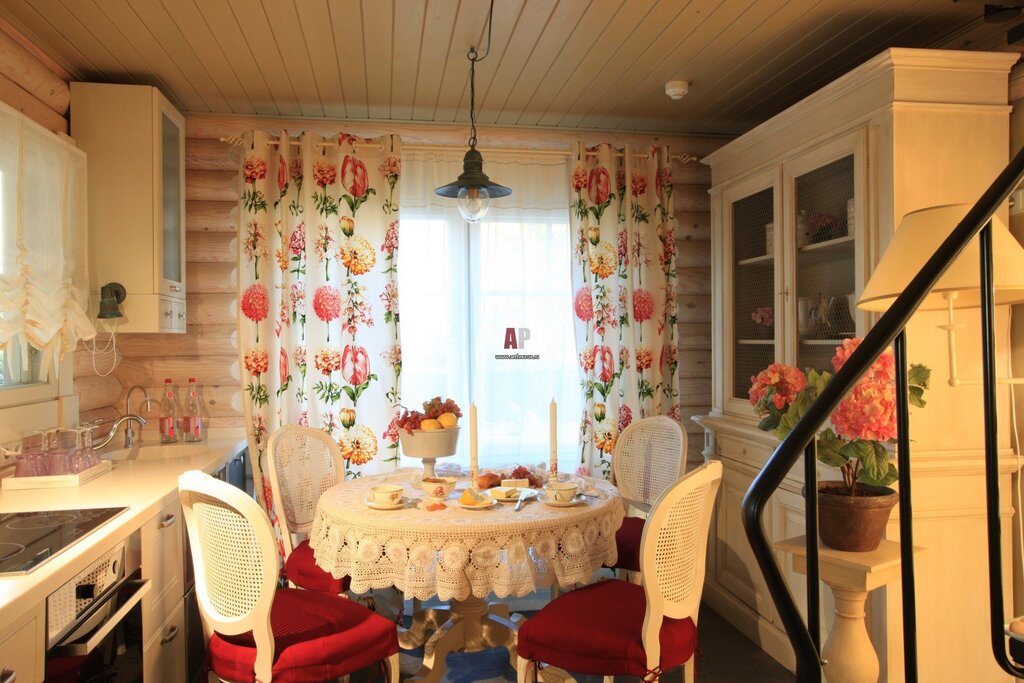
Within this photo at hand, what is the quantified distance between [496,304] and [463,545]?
1804 millimetres

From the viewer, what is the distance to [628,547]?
114 inches

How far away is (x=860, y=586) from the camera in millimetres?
1715

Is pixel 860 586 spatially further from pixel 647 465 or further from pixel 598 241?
pixel 598 241

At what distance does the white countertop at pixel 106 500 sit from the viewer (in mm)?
1481

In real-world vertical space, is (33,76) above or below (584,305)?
above

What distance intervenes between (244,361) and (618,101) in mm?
2205

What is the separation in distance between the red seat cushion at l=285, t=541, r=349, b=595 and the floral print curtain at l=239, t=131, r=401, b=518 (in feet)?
2.65

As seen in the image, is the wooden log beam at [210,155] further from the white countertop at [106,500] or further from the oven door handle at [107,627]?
the oven door handle at [107,627]

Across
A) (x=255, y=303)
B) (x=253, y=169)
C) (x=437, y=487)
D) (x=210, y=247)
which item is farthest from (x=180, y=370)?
(x=437, y=487)

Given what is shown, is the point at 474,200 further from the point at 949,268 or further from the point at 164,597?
the point at 164,597

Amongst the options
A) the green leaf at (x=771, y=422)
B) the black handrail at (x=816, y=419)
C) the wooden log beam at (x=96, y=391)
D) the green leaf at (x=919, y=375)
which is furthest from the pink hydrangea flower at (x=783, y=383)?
the wooden log beam at (x=96, y=391)

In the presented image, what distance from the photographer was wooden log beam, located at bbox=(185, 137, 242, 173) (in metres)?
3.58

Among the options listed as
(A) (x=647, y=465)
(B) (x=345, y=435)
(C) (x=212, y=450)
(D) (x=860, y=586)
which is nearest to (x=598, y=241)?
(A) (x=647, y=465)

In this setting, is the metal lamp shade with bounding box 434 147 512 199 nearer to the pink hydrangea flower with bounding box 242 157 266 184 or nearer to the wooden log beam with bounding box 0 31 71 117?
the pink hydrangea flower with bounding box 242 157 266 184
